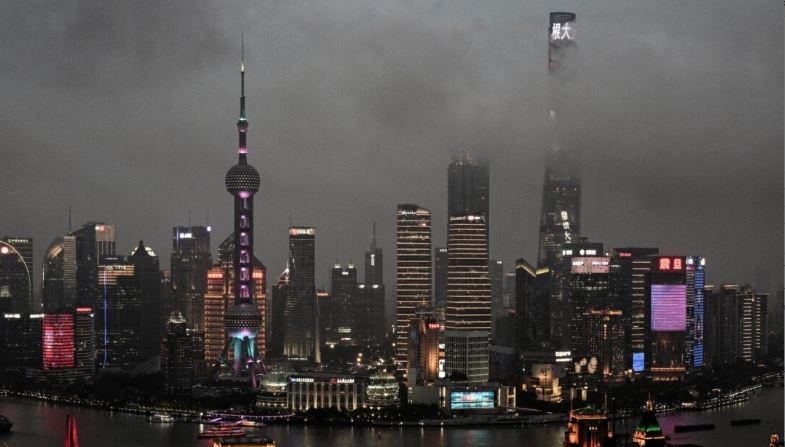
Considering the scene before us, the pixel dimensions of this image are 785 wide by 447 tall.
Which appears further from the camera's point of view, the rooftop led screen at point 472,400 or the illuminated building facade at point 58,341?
the illuminated building facade at point 58,341

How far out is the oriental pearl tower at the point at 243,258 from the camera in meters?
40.0

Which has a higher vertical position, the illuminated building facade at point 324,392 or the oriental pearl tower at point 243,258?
the oriental pearl tower at point 243,258

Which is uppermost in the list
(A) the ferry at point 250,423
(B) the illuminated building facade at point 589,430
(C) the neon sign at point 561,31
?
(C) the neon sign at point 561,31

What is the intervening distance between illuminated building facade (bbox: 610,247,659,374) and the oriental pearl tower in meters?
9.92

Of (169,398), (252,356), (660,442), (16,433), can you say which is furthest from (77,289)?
(660,442)

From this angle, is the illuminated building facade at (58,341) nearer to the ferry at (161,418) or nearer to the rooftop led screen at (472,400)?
the ferry at (161,418)

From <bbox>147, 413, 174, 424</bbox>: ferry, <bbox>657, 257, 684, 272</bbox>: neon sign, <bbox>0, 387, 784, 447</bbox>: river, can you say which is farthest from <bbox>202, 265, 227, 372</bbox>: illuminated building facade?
<bbox>657, 257, 684, 272</bbox>: neon sign

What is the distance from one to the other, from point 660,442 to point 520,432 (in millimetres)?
6926

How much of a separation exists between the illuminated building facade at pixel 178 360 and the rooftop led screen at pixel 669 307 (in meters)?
13.9

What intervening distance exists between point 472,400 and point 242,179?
440 inches

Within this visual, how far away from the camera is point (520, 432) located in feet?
94.9

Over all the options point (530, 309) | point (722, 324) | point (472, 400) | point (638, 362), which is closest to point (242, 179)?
point (530, 309)

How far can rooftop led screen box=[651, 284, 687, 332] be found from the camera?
43.2 meters

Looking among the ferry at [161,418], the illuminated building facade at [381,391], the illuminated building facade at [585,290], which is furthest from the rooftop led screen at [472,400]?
the illuminated building facade at [585,290]
